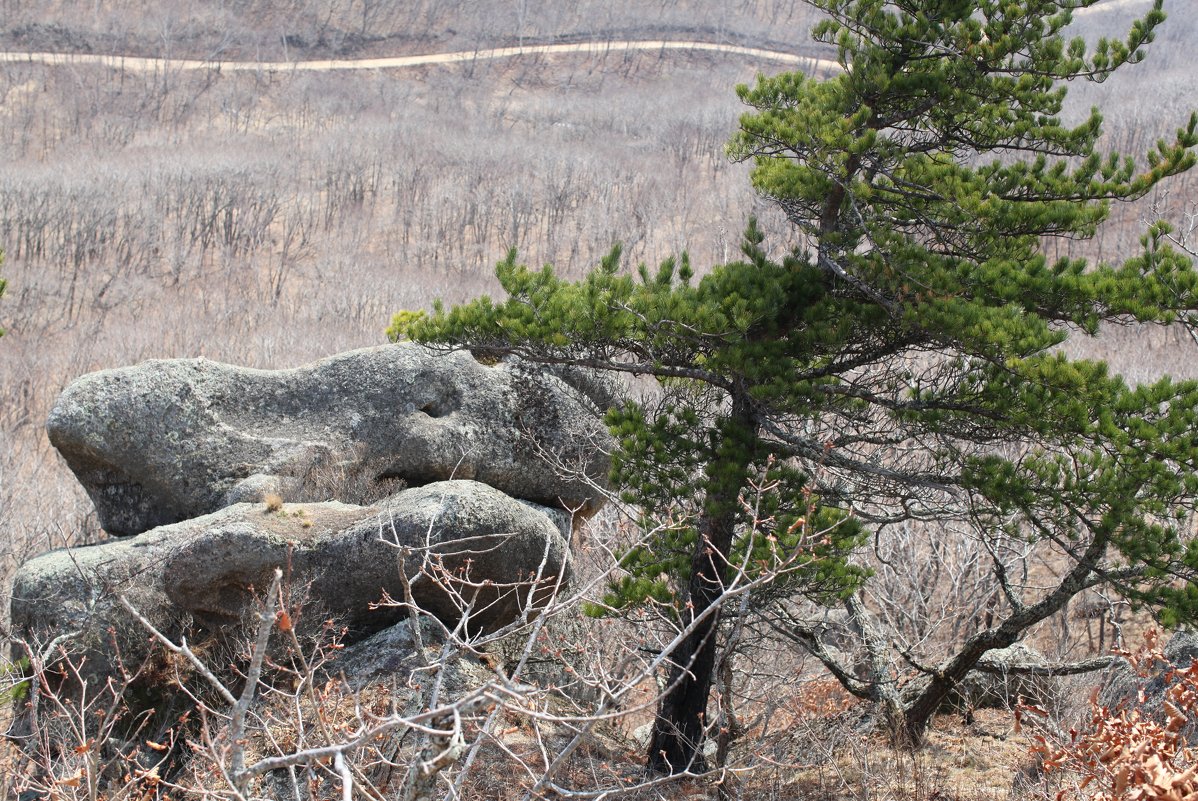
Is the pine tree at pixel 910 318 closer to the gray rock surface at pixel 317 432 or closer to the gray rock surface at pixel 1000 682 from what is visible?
the gray rock surface at pixel 1000 682

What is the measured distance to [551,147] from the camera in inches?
1626

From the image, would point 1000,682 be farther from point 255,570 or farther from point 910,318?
point 255,570

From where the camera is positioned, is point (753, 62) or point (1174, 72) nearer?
point (1174, 72)

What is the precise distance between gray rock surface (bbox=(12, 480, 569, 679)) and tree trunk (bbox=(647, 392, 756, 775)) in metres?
1.84

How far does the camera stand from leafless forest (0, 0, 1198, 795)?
85.8ft

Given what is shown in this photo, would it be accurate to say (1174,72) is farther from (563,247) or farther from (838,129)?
(838,129)

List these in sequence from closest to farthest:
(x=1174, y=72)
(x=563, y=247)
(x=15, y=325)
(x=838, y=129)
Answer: (x=838, y=129) < (x=15, y=325) < (x=563, y=247) < (x=1174, y=72)

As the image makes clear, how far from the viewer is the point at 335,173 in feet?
122

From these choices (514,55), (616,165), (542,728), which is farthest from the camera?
(514,55)

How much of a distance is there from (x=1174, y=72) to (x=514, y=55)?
28.0m

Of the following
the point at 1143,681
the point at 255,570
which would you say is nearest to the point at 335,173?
the point at 255,570

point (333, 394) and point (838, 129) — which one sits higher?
point (838, 129)

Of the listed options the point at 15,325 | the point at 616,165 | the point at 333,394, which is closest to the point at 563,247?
the point at 616,165

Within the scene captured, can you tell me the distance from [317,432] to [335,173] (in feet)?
91.3
